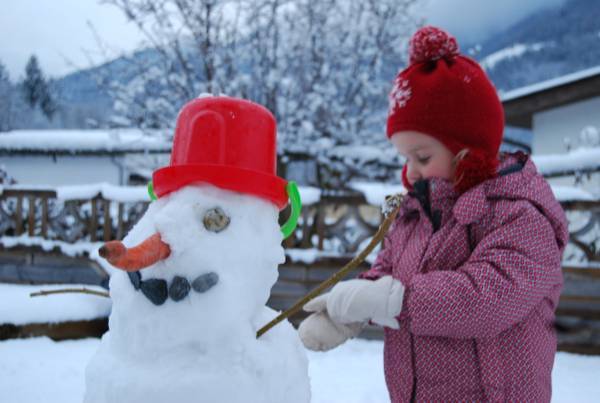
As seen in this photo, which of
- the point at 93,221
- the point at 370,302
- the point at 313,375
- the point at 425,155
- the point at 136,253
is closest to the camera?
the point at 136,253

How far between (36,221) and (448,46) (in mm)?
6750

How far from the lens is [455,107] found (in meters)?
1.09

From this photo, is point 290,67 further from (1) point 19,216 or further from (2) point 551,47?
(2) point 551,47

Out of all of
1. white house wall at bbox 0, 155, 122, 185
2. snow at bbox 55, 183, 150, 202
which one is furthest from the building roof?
white house wall at bbox 0, 155, 122, 185

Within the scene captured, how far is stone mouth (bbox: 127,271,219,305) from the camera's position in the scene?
2.78ft

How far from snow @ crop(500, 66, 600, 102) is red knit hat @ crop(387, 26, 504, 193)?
516 cm

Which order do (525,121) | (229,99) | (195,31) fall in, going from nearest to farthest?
(229,99) → (195,31) → (525,121)

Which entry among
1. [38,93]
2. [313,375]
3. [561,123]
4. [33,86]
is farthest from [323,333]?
[33,86]

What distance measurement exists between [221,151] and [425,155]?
546 millimetres

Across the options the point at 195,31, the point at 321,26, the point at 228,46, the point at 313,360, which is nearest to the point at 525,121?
the point at 321,26

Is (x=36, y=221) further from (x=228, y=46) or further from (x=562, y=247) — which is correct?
(x=562, y=247)

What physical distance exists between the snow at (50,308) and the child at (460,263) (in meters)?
2.70

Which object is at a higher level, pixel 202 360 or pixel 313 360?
pixel 202 360

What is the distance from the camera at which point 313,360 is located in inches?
137
